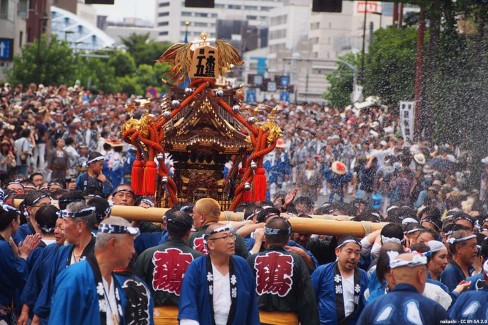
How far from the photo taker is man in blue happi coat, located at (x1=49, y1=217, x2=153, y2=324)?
20.4 ft

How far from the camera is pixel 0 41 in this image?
121ft

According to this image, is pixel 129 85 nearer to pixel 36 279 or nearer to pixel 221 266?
pixel 36 279

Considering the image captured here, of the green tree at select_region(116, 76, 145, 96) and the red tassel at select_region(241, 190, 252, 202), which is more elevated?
the green tree at select_region(116, 76, 145, 96)

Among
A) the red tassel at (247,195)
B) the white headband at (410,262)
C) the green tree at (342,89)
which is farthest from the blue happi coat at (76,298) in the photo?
the green tree at (342,89)

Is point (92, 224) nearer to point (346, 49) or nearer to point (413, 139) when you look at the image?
point (413, 139)

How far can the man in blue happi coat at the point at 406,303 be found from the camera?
6164mm

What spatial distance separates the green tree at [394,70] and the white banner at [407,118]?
127 inches

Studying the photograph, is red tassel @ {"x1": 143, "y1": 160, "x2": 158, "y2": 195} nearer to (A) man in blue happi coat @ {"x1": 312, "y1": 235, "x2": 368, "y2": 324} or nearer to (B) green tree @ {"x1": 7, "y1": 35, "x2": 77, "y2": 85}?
(A) man in blue happi coat @ {"x1": 312, "y1": 235, "x2": 368, "y2": 324}

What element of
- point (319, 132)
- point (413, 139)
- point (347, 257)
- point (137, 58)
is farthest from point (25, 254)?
point (137, 58)

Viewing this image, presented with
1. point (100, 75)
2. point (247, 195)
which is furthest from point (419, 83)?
point (100, 75)

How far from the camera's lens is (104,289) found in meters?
6.39

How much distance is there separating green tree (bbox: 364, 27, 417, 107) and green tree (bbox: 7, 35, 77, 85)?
20144 mm

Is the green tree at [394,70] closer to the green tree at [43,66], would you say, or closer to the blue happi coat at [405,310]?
the green tree at [43,66]

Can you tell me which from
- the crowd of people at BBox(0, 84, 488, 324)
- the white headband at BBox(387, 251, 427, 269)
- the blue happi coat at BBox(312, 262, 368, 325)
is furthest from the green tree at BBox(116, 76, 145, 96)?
the white headband at BBox(387, 251, 427, 269)
